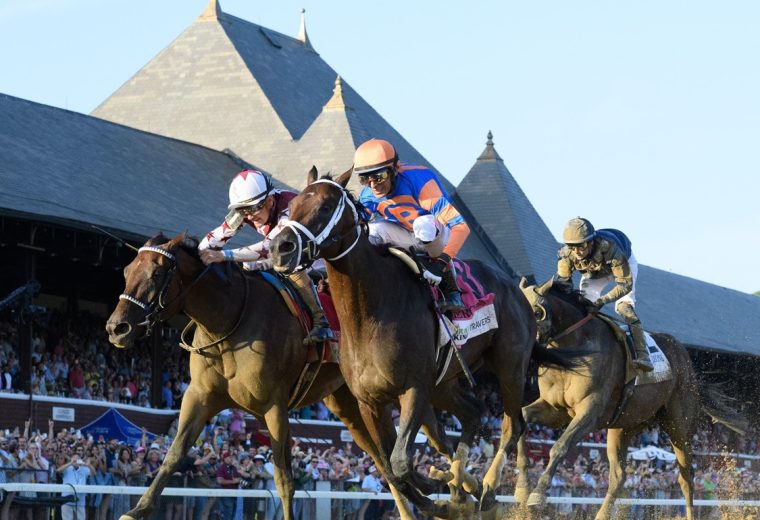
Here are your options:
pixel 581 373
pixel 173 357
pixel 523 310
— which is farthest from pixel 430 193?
pixel 173 357

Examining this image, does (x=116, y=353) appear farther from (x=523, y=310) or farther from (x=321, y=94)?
(x=321, y=94)

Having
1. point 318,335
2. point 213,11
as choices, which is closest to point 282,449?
point 318,335

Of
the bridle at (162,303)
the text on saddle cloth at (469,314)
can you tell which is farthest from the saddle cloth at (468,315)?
the bridle at (162,303)

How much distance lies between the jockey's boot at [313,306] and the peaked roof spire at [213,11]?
26.0 meters

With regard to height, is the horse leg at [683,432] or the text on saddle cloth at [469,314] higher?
the text on saddle cloth at [469,314]

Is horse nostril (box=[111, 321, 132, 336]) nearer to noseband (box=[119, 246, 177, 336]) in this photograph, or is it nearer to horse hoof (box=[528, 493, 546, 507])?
noseband (box=[119, 246, 177, 336])

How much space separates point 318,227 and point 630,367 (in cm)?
500

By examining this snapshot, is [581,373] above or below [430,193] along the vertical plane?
below

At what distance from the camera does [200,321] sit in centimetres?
932

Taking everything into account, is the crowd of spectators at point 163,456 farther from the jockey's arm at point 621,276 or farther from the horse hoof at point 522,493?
the jockey's arm at point 621,276

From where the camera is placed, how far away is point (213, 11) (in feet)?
114

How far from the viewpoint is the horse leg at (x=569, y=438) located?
10.3 m

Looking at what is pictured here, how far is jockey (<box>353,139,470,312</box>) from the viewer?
843 centimetres

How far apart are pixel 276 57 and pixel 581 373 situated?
25.3m
